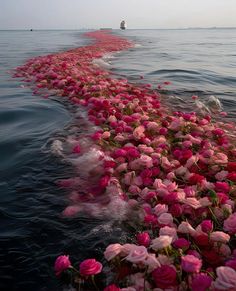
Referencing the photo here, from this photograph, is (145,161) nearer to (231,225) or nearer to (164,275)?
(231,225)

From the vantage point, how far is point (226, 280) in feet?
9.61

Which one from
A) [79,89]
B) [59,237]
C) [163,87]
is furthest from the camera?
[163,87]

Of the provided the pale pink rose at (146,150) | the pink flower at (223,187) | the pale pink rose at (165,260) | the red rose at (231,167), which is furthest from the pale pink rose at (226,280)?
the pale pink rose at (146,150)

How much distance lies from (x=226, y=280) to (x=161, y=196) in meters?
1.97

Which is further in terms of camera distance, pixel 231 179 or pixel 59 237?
pixel 231 179

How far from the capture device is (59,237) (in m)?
4.45

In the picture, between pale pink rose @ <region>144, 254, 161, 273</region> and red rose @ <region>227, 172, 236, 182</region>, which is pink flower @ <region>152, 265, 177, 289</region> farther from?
red rose @ <region>227, 172, 236, 182</region>

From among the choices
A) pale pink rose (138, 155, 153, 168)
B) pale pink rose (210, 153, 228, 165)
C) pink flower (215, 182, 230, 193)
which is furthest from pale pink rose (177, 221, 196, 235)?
pale pink rose (210, 153, 228, 165)

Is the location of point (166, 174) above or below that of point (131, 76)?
above

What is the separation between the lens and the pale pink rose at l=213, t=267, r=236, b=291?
2904mm

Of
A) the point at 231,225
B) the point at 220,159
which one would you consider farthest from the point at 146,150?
the point at 231,225

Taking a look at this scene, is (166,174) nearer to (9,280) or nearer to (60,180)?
(60,180)

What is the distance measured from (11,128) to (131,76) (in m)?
11.0

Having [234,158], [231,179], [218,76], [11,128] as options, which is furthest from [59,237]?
[218,76]
